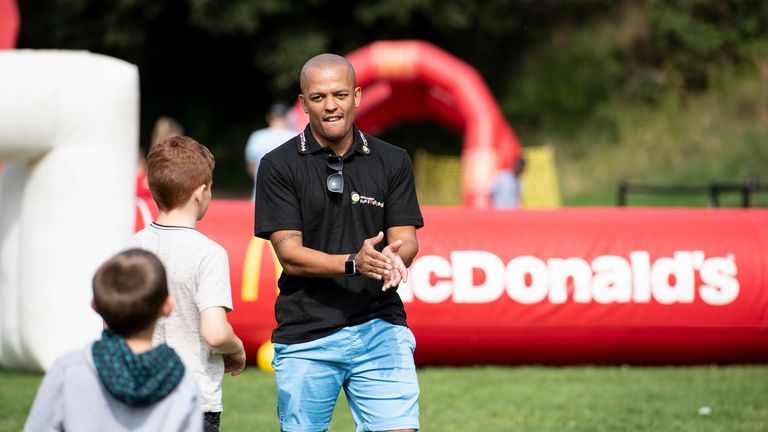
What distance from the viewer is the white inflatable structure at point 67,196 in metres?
7.32

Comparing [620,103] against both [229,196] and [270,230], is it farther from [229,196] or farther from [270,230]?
[270,230]

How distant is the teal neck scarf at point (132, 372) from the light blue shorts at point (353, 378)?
1.26 metres

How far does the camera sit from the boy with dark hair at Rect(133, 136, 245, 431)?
363 centimetres

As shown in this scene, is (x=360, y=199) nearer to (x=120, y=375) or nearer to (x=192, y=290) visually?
(x=192, y=290)

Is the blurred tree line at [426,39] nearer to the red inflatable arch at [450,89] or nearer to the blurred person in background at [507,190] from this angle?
the red inflatable arch at [450,89]

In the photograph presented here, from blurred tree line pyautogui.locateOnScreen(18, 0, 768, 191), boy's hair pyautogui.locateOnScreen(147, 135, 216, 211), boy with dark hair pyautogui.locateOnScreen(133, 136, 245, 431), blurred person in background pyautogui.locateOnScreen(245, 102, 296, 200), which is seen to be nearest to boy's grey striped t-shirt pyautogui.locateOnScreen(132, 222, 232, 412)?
boy with dark hair pyautogui.locateOnScreen(133, 136, 245, 431)

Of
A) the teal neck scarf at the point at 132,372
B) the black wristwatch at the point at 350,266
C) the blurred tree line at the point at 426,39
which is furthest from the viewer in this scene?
the blurred tree line at the point at 426,39

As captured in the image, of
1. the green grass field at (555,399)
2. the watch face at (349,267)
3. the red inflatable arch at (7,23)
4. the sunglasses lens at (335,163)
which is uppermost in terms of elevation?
the red inflatable arch at (7,23)

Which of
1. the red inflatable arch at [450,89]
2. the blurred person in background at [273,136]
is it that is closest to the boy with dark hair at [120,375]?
the blurred person in background at [273,136]

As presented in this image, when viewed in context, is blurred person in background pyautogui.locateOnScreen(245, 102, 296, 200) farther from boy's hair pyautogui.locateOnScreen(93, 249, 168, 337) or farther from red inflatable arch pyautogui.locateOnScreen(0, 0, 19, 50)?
boy's hair pyautogui.locateOnScreen(93, 249, 168, 337)

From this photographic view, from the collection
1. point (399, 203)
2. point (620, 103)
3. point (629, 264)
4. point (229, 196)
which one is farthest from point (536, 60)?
point (399, 203)

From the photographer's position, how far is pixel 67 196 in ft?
24.2

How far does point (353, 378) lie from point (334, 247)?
1.75ft

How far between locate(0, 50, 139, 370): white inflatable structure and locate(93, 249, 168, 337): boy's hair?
4.59 metres
